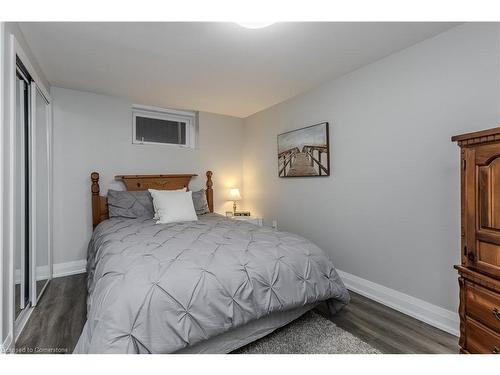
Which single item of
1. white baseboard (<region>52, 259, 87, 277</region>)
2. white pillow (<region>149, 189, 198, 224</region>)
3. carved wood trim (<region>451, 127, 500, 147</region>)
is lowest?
white baseboard (<region>52, 259, 87, 277</region>)

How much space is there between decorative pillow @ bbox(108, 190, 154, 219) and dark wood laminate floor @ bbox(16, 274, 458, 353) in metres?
0.96

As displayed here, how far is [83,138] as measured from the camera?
3.20 m

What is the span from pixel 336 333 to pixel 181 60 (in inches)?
102

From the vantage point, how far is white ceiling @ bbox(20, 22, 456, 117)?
190 centimetres

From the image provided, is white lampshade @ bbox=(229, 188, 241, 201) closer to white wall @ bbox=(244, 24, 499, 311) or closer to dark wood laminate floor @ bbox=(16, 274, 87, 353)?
white wall @ bbox=(244, 24, 499, 311)

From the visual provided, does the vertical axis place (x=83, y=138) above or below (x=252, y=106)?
below

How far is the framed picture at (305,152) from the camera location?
9.71 feet

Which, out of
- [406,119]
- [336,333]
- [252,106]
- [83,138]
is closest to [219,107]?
[252,106]

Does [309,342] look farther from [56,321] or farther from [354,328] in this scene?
[56,321]

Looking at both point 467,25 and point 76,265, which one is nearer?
point 467,25

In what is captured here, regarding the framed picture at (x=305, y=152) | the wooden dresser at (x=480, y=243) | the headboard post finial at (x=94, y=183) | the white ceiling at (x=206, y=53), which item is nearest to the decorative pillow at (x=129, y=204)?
the headboard post finial at (x=94, y=183)

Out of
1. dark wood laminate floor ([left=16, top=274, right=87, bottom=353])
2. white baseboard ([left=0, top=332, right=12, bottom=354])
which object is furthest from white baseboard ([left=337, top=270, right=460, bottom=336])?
white baseboard ([left=0, top=332, right=12, bottom=354])

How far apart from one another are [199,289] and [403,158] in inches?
78.2
